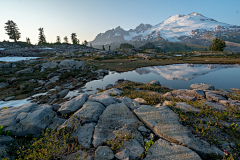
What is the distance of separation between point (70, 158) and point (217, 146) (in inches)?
219

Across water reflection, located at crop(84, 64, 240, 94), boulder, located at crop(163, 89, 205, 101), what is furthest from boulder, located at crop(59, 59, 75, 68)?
boulder, located at crop(163, 89, 205, 101)

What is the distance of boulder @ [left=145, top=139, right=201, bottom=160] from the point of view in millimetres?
3471

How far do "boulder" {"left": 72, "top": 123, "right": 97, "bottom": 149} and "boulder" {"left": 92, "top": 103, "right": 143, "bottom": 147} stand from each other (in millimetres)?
227

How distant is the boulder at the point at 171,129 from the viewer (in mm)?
3743

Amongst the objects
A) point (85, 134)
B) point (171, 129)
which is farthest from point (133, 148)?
point (85, 134)

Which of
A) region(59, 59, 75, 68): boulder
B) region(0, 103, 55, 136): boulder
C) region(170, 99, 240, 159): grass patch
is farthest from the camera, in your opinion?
region(59, 59, 75, 68): boulder

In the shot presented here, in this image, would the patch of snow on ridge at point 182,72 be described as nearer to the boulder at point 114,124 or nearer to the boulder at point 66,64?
the boulder at point 114,124

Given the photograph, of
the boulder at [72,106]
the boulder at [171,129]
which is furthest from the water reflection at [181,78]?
the boulder at [171,129]

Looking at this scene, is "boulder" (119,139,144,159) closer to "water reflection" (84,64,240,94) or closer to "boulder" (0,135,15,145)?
"boulder" (0,135,15,145)

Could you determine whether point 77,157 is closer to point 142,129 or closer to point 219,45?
point 142,129

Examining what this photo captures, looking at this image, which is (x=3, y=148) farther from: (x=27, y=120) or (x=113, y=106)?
(x=113, y=106)

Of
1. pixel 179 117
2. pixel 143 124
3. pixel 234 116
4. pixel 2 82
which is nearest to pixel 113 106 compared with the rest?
pixel 143 124

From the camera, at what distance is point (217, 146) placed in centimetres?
392

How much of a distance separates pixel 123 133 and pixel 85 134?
70.3 inches
